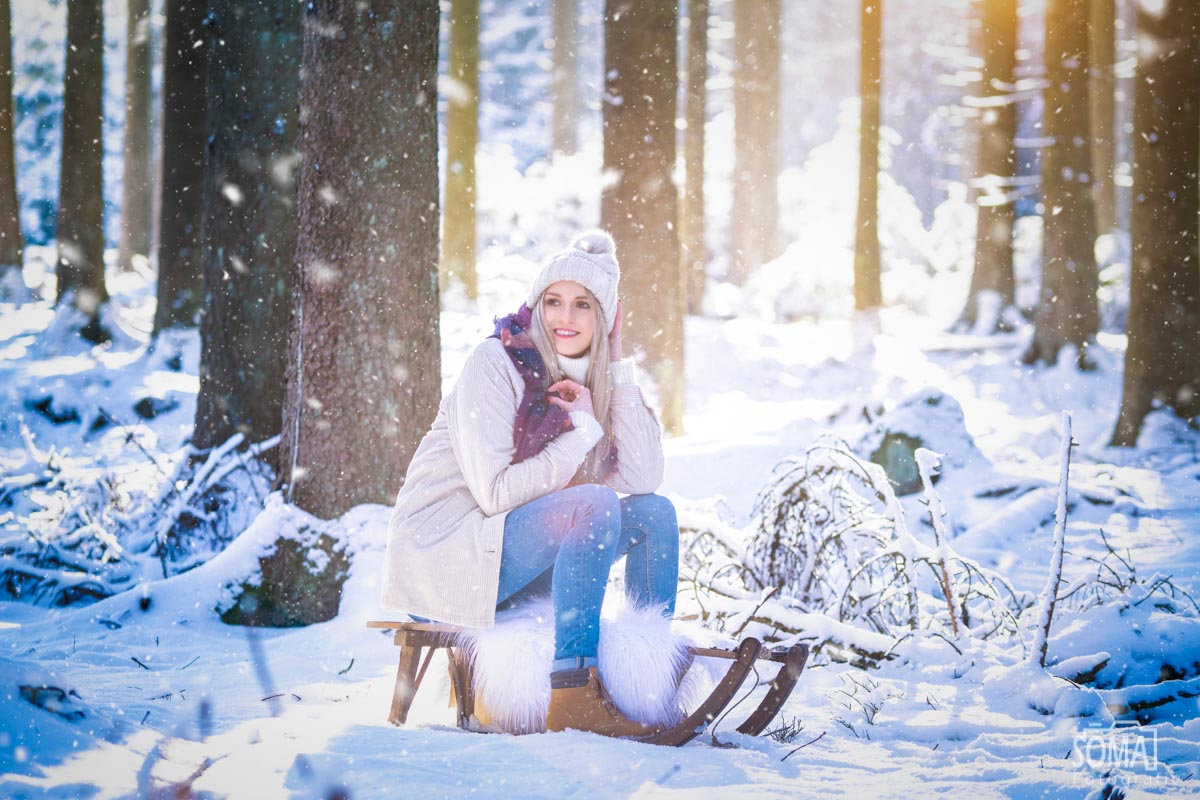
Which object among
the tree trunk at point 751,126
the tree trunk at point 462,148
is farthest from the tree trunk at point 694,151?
the tree trunk at point 751,126

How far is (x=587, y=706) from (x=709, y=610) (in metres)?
1.51

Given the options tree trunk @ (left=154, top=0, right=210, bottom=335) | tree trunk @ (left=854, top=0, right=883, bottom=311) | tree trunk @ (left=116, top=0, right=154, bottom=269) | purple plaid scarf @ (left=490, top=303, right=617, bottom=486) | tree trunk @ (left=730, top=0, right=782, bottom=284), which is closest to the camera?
purple plaid scarf @ (left=490, top=303, right=617, bottom=486)

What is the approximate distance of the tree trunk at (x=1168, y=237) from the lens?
29.9 ft

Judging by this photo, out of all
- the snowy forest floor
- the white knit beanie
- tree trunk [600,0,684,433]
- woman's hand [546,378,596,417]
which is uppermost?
tree trunk [600,0,684,433]

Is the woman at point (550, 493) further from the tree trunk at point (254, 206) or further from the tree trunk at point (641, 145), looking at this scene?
the tree trunk at point (641, 145)

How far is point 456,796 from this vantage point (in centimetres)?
255

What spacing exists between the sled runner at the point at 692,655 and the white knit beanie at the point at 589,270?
1.18 m

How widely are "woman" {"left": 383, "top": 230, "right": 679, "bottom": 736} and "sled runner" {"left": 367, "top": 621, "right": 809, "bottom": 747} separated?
0.08 metres

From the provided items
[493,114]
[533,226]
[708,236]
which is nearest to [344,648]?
[533,226]

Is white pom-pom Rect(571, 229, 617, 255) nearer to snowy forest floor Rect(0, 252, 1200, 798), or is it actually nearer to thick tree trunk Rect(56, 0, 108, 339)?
snowy forest floor Rect(0, 252, 1200, 798)

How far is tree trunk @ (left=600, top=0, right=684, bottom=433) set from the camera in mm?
8531

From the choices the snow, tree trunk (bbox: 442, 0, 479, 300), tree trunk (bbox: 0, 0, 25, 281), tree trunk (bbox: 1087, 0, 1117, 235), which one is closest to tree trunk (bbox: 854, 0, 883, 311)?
the snow

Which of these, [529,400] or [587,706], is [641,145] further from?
[587,706]

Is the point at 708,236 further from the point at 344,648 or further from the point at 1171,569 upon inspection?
the point at 344,648
